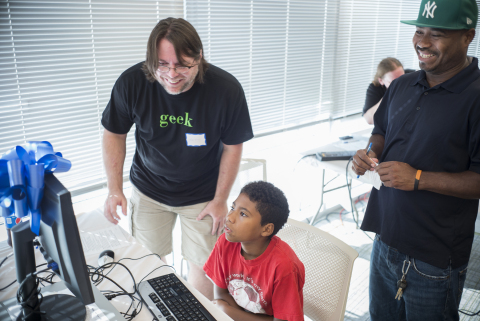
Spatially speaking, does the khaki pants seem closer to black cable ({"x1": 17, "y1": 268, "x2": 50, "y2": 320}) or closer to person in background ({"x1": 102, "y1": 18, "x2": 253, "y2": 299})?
person in background ({"x1": 102, "y1": 18, "x2": 253, "y2": 299})

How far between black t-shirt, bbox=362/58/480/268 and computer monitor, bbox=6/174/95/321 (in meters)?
1.07

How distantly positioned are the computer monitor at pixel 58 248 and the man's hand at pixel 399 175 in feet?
3.27

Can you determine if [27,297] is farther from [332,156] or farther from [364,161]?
[332,156]

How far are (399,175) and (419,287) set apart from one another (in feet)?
1.38

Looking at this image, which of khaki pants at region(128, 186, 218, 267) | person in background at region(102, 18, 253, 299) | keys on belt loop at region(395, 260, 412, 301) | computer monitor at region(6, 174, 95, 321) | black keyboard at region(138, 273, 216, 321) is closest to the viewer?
computer monitor at region(6, 174, 95, 321)

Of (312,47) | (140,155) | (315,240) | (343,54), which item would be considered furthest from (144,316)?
(343,54)

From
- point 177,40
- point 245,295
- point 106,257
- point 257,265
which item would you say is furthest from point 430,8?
point 106,257

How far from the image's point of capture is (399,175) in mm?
1295

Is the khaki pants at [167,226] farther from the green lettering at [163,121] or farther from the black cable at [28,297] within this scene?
the black cable at [28,297]

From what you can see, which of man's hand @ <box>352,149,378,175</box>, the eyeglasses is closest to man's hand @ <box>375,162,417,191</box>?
man's hand @ <box>352,149,378,175</box>

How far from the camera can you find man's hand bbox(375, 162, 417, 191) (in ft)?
4.21

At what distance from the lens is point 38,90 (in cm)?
203

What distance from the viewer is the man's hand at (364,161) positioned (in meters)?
1.48

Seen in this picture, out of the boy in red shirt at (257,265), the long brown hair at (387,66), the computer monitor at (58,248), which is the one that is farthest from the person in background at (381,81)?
the computer monitor at (58,248)
